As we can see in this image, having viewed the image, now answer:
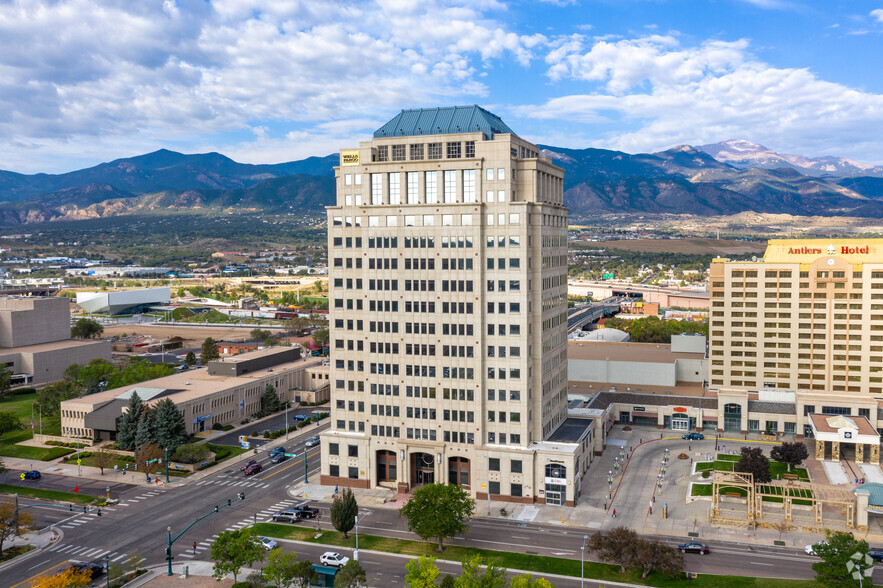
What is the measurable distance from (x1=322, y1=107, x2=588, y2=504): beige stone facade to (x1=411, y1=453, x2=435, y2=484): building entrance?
0.57 ft

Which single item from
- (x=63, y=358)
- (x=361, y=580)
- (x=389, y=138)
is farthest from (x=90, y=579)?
(x=63, y=358)

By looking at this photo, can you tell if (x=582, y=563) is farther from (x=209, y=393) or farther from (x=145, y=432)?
(x=209, y=393)

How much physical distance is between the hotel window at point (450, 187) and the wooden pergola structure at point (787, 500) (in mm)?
53133

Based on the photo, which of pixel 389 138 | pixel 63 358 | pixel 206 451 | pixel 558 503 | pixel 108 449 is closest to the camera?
pixel 558 503

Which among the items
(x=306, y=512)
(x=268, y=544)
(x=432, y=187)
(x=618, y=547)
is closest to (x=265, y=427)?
(x=306, y=512)

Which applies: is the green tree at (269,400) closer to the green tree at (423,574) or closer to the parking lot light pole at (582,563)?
the parking lot light pole at (582,563)

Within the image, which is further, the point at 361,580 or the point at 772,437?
the point at 772,437

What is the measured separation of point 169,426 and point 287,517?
3660 cm

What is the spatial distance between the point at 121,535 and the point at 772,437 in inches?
4392

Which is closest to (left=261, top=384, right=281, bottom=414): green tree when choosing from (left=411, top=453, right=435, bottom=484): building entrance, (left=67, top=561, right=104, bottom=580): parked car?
(left=411, top=453, right=435, bottom=484): building entrance

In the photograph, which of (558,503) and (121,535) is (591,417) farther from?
(121,535)

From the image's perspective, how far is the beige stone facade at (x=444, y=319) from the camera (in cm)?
10038

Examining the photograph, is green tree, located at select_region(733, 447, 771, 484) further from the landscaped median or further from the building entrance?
the building entrance

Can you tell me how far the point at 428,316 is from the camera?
10256 cm
